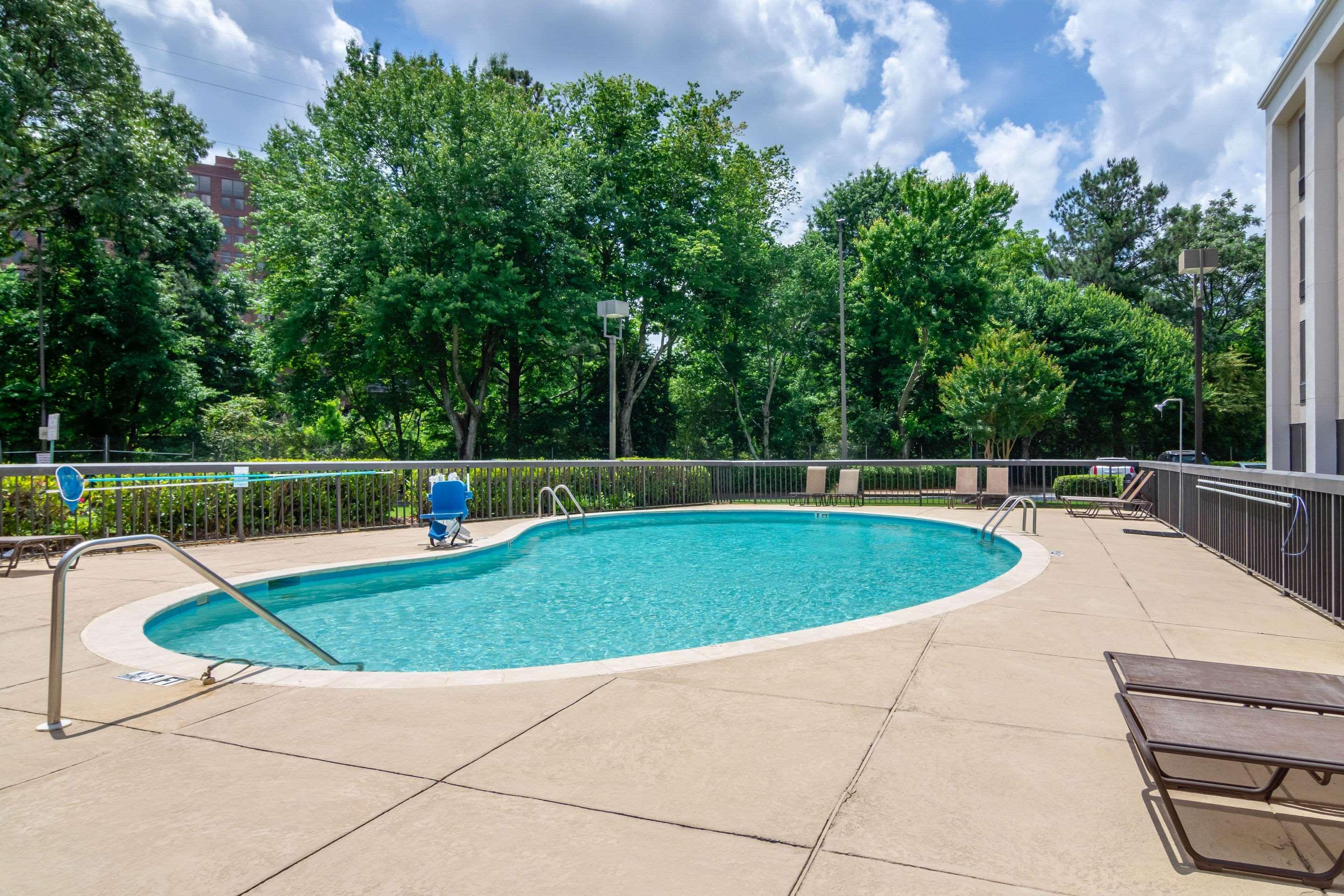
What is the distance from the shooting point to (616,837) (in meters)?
2.50

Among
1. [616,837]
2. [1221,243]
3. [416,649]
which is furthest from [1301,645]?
[1221,243]

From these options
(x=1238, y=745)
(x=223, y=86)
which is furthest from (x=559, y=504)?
(x=223, y=86)

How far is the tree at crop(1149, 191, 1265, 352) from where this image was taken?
141ft

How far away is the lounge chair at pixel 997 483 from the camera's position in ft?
56.2

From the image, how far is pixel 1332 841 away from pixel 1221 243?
178ft

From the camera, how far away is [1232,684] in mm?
2990

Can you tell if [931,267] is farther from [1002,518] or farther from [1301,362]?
[1002,518]

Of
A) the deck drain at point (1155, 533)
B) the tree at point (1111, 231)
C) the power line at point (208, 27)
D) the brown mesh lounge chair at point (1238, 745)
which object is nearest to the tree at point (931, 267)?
the deck drain at point (1155, 533)

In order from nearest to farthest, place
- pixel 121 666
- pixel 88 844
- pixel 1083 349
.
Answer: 1. pixel 88 844
2. pixel 121 666
3. pixel 1083 349

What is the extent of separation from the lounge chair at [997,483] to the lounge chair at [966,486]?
442mm

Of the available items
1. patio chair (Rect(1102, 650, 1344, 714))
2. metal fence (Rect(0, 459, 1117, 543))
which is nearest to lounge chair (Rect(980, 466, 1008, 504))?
metal fence (Rect(0, 459, 1117, 543))

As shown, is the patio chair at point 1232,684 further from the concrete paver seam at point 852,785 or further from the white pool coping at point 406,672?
the white pool coping at point 406,672

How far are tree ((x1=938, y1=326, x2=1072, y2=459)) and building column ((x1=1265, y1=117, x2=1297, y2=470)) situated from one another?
5922 mm

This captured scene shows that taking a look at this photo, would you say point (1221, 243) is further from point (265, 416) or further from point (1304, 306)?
point (265, 416)
